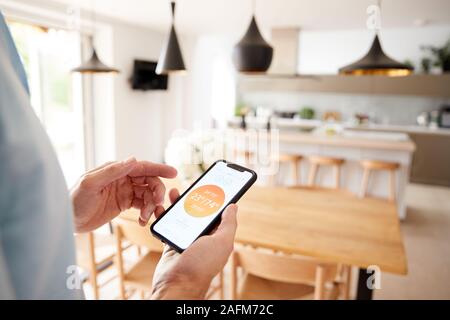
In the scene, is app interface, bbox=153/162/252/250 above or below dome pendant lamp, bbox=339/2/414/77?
below

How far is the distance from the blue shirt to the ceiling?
9.23ft

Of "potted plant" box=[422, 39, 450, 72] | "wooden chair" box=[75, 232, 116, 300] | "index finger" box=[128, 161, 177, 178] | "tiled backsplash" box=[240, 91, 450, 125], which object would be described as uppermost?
"potted plant" box=[422, 39, 450, 72]

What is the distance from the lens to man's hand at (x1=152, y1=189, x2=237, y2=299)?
0.47 metres

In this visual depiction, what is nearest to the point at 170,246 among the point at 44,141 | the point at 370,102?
the point at 44,141

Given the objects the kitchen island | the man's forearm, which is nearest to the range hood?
the kitchen island

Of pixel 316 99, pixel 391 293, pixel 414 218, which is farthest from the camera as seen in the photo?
pixel 316 99

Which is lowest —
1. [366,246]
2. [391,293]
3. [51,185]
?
[391,293]

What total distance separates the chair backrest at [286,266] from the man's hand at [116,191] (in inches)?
26.9

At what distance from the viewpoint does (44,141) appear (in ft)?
1.09

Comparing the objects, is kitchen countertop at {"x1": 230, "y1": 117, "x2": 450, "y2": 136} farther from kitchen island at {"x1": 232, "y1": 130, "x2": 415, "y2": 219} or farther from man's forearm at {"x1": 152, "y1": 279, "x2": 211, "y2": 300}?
man's forearm at {"x1": 152, "y1": 279, "x2": 211, "y2": 300}

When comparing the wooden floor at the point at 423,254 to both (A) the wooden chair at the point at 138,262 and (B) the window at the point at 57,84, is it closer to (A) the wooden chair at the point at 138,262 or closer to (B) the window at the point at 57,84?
(A) the wooden chair at the point at 138,262

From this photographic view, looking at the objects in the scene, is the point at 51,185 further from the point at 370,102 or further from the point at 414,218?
the point at 370,102

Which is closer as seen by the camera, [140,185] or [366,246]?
[140,185]
